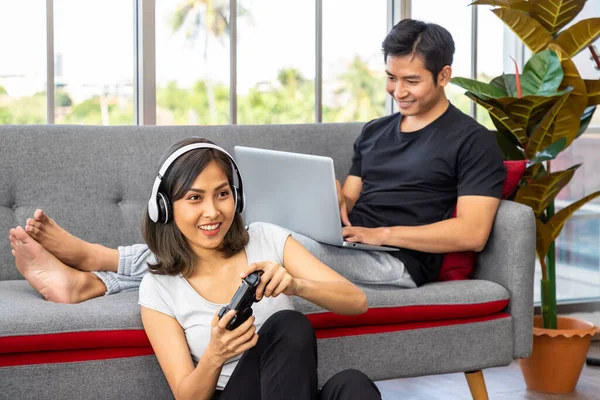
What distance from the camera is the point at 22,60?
9.57 ft

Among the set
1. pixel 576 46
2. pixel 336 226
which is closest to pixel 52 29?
pixel 336 226

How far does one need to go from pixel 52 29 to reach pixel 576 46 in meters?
1.86

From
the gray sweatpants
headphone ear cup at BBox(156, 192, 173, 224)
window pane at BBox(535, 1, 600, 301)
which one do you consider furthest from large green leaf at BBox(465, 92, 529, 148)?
headphone ear cup at BBox(156, 192, 173, 224)

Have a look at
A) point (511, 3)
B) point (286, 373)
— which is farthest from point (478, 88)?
point (286, 373)

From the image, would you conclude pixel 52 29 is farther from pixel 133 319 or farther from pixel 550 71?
pixel 550 71

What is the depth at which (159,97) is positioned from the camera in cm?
311

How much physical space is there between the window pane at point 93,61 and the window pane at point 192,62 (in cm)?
12

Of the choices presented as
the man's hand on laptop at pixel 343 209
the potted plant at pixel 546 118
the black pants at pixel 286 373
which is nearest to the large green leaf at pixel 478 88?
Result: the potted plant at pixel 546 118

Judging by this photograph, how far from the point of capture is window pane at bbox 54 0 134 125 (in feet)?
9.71

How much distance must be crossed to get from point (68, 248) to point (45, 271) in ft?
0.34

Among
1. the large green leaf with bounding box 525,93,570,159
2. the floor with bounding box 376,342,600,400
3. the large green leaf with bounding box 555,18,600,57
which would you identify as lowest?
the floor with bounding box 376,342,600,400

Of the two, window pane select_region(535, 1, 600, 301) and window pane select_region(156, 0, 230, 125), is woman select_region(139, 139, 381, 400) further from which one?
window pane select_region(535, 1, 600, 301)

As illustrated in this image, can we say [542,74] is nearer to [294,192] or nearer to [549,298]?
[549,298]

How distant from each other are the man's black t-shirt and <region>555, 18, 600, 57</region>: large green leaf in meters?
0.67
